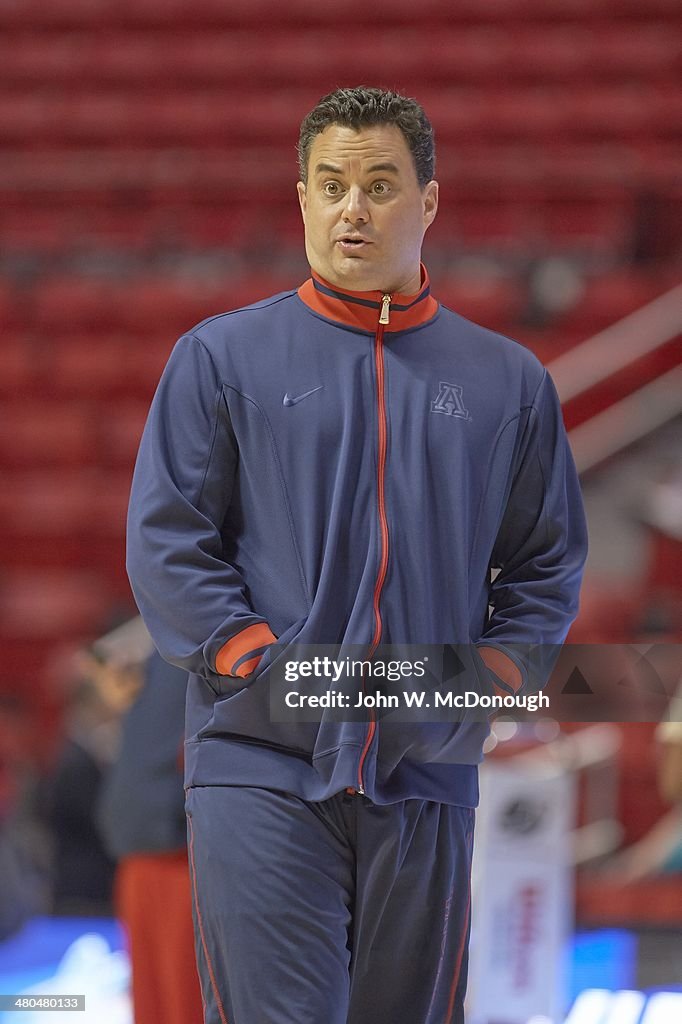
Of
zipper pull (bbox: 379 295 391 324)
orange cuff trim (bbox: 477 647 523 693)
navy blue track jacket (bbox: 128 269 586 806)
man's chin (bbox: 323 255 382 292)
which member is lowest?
orange cuff trim (bbox: 477 647 523 693)

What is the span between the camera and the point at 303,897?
1.59 meters

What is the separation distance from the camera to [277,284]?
6312 millimetres

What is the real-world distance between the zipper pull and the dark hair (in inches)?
Result: 5.8

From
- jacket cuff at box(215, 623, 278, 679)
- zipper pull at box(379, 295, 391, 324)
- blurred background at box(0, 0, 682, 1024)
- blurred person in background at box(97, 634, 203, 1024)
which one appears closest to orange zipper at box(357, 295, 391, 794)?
zipper pull at box(379, 295, 391, 324)

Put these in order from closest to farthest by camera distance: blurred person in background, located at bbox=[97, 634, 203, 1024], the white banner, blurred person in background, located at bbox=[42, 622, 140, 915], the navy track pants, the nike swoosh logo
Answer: the navy track pants < the nike swoosh logo < blurred person in background, located at bbox=[97, 634, 203, 1024] < the white banner < blurred person in background, located at bbox=[42, 622, 140, 915]

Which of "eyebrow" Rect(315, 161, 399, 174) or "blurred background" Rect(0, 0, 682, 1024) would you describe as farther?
"blurred background" Rect(0, 0, 682, 1024)

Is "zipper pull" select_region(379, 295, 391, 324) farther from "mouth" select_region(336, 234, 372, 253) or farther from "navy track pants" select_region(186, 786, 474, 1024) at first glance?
"navy track pants" select_region(186, 786, 474, 1024)

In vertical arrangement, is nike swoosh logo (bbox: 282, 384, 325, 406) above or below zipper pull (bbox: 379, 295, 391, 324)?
below

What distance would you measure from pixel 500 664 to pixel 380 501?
0.24 m

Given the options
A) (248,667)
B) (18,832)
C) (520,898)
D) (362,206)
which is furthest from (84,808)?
(362,206)

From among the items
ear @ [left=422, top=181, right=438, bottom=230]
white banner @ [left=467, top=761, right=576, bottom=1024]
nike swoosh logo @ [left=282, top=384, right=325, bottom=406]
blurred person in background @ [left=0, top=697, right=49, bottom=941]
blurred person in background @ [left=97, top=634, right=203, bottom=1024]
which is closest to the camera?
nike swoosh logo @ [left=282, top=384, right=325, bottom=406]

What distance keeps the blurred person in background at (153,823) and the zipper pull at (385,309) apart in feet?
3.47

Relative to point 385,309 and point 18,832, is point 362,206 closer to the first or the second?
point 385,309

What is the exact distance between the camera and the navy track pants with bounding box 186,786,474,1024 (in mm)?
1580
